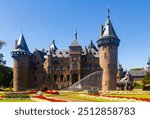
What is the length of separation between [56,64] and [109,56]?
61.2ft

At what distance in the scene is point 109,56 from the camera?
7625cm

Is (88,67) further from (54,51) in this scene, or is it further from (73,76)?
(54,51)

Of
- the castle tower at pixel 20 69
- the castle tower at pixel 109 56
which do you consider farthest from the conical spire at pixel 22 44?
the castle tower at pixel 109 56

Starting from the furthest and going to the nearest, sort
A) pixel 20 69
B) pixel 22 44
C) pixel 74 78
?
pixel 22 44
pixel 20 69
pixel 74 78

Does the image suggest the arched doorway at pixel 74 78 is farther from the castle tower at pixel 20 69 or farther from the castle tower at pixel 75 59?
the castle tower at pixel 20 69

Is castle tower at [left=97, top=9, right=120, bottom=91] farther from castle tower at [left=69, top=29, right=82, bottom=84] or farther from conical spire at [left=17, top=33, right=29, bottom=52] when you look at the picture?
conical spire at [left=17, top=33, right=29, bottom=52]

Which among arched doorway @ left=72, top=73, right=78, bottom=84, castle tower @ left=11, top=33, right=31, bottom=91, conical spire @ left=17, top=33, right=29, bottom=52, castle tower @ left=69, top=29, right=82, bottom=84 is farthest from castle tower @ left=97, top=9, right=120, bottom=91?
conical spire @ left=17, top=33, right=29, bottom=52

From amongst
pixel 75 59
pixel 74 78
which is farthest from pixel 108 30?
pixel 74 78

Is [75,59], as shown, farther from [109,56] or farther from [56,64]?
[109,56]

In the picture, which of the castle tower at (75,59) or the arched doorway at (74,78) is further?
the arched doorway at (74,78)

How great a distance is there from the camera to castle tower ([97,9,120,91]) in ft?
247

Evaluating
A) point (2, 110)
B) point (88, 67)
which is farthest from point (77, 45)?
point (2, 110)

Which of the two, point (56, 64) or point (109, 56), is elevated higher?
point (109, 56)

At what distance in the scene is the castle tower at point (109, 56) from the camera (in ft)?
247
